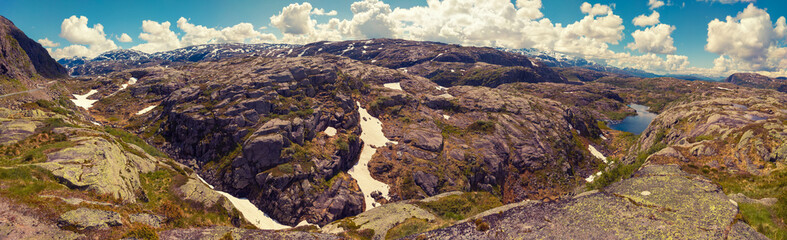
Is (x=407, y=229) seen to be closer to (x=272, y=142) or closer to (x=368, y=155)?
(x=272, y=142)

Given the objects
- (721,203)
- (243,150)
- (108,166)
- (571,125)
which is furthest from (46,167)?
(571,125)

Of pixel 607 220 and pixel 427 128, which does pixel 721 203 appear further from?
pixel 427 128

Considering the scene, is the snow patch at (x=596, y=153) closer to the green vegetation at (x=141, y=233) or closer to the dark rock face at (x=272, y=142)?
the dark rock face at (x=272, y=142)

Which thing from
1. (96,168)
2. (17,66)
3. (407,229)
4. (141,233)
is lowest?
(407,229)

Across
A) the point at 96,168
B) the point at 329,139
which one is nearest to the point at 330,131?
the point at 329,139

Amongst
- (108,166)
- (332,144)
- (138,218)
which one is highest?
(108,166)

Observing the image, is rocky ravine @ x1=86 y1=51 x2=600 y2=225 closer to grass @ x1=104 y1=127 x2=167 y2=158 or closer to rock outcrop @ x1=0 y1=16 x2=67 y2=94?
grass @ x1=104 y1=127 x2=167 y2=158
